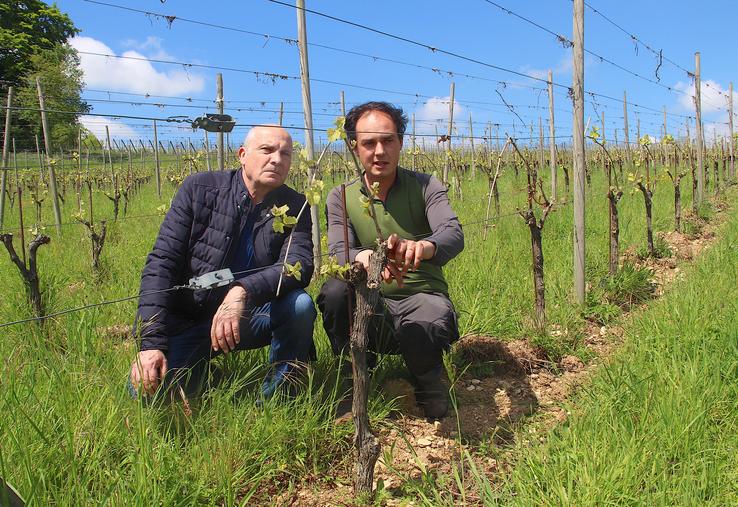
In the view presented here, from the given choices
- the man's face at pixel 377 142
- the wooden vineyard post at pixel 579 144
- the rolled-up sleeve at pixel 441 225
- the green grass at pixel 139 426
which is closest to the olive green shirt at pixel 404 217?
the rolled-up sleeve at pixel 441 225

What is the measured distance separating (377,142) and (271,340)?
0.99 metres

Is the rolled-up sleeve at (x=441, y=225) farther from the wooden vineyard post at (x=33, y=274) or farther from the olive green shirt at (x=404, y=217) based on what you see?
the wooden vineyard post at (x=33, y=274)

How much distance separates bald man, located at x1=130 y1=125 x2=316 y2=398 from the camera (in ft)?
6.73

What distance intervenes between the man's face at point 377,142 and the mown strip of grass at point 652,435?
1.28 m

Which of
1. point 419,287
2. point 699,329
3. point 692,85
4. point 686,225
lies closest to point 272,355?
point 419,287

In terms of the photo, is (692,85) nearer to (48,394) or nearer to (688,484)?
(688,484)

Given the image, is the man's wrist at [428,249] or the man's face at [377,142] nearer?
the man's wrist at [428,249]

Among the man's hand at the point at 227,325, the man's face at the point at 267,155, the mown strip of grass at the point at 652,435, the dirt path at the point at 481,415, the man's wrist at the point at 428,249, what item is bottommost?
the dirt path at the point at 481,415

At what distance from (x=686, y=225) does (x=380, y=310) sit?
6.04 metres

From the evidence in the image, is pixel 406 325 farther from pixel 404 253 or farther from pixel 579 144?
pixel 579 144

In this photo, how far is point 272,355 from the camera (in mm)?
2162

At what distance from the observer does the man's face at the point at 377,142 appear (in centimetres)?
214

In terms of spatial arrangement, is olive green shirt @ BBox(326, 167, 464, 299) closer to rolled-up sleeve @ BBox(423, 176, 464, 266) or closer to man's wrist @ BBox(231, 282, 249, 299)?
rolled-up sleeve @ BBox(423, 176, 464, 266)

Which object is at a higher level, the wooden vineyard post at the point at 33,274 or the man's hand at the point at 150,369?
the wooden vineyard post at the point at 33,274
